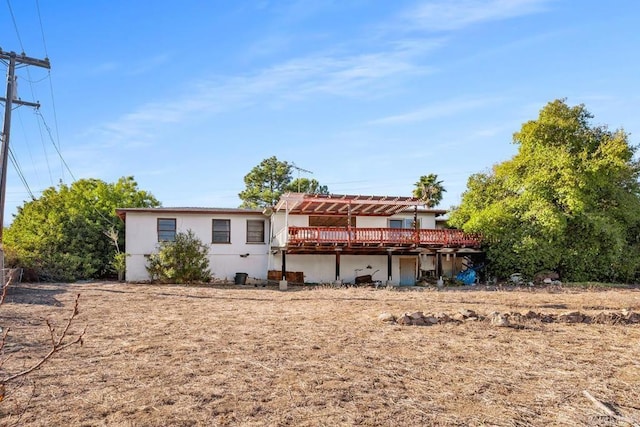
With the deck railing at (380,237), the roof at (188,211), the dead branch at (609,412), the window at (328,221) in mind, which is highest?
the roof at (188,211)

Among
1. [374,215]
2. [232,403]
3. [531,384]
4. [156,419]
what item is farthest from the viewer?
[374,215]

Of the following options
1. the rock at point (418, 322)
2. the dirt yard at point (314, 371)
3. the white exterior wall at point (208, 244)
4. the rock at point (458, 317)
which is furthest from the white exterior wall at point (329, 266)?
the rock at point (418, 322)

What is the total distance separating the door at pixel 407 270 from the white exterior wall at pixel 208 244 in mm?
7433

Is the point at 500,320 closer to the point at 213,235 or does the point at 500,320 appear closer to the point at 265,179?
the point at 213,235

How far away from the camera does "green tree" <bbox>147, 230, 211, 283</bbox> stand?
23188 millimetres

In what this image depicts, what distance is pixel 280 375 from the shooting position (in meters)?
7.34

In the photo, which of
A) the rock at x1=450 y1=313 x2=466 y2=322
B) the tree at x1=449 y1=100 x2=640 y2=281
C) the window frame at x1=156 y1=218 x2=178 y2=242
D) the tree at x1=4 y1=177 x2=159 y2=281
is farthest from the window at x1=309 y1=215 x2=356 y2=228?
the rock at x1=450 y1=313 x2=466 y2=322

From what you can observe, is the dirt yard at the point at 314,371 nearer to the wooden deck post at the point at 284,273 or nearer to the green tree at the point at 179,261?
the wooden deck post at the point at 284,273

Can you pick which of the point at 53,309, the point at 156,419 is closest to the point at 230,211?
the point at 53,309

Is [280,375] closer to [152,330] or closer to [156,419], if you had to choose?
[156,419]

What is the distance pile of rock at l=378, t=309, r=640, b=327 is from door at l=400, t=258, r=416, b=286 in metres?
14.9

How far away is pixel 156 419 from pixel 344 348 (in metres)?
4.31

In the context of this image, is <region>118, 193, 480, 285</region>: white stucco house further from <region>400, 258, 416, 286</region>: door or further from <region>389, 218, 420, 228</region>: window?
<region>389, 218, 420, 228</region>: window

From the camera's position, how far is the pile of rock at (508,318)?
11.9 m
